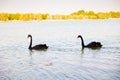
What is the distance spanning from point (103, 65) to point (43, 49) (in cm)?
657

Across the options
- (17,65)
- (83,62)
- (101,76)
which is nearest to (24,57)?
(17,65)

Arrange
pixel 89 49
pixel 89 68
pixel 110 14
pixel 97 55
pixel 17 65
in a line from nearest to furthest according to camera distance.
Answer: pixel 89 68, pixel 17 65, pixel 97 55, pixel 89 49, pixel 110 14

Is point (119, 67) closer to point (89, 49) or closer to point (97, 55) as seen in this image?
point (97, 55)

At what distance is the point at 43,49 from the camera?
19.4m

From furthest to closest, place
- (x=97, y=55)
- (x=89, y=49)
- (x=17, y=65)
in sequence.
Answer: (x=89, y=49)
(x=97, y=55)
(x=17, y=65)

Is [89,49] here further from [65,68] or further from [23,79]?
[23,79]

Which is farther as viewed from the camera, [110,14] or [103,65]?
[110,14]

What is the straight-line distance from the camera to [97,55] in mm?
16719

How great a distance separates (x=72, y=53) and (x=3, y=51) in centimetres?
475

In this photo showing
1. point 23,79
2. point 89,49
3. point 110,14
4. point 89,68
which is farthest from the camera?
point 110,14

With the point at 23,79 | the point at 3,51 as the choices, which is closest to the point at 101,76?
the point at 23,79

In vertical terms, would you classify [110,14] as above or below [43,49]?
above

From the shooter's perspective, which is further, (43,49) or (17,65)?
(43,49)

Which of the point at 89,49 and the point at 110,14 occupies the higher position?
the point at 110,14
